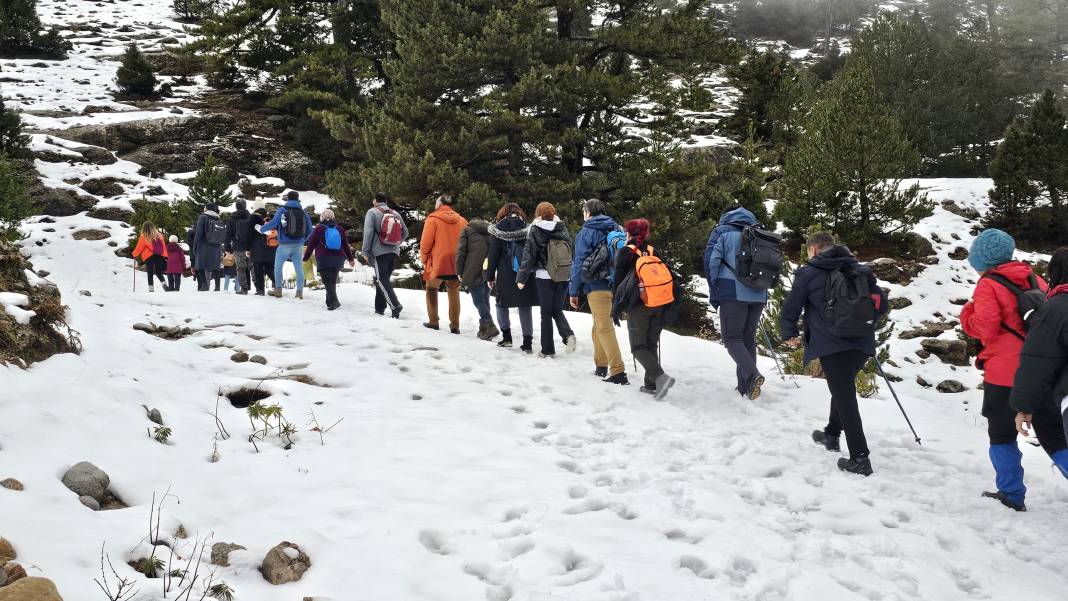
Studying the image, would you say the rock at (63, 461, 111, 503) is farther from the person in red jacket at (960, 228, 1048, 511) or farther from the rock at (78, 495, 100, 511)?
the person in red jacket at (960, 228, 1048, 511)

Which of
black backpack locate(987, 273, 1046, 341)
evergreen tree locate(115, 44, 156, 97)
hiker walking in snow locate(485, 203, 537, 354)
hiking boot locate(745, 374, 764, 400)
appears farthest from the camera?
evergreen tree locate(115, 44, 156, 97)

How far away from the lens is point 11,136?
21953 millimetres

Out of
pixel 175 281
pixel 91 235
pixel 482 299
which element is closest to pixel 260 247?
pixel 175 281

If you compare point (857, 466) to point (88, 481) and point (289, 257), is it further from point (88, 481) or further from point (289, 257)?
point (289, 257)

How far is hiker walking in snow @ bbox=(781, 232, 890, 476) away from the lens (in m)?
4.93

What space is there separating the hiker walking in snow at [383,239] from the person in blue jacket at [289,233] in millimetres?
1439

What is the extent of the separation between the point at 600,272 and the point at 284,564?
4.96m

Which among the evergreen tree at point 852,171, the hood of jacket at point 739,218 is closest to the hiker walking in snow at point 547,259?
the hood of jacket at point 739,218

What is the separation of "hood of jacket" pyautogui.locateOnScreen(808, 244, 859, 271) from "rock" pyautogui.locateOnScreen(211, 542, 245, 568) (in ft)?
14.5

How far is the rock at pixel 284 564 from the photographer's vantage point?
288 cm

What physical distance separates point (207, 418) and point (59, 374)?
95cm

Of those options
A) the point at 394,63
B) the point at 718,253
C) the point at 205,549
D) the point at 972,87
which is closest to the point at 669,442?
the point at 718,253

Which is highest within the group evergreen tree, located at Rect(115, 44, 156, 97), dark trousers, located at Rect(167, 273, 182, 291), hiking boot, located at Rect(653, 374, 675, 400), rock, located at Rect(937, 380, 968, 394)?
evergreen tree, located at Rect(115, 44, 156, 97)

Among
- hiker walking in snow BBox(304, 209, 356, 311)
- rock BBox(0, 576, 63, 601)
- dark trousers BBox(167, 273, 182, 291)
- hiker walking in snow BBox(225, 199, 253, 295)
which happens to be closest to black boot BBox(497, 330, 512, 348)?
hiker walking in snow BBox(304, 209, 356, 311)
